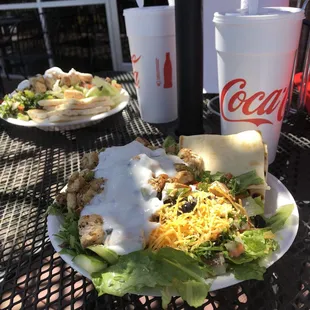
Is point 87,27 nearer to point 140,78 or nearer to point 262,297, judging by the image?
point 140,78

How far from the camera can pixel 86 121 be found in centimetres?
147

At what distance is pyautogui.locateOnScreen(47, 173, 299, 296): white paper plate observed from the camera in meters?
0.66

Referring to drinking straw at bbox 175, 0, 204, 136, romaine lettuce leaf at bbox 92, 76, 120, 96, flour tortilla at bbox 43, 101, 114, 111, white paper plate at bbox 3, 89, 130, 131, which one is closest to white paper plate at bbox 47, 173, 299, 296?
drinking straw at bbox 175, 0, 204, 136

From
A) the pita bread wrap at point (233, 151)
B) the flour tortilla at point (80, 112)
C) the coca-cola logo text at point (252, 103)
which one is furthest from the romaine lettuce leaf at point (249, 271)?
the flour tortilla at point (80, 112)

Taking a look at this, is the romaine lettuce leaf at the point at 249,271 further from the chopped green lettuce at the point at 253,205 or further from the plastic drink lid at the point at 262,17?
the plastic drink lid at the point at 262,17

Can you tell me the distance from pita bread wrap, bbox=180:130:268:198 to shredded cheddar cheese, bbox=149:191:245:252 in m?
0.19

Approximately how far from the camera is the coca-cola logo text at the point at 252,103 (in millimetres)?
1058

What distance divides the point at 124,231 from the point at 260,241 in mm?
301

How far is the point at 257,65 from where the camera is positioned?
101cm

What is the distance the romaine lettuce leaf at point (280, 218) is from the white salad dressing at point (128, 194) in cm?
28

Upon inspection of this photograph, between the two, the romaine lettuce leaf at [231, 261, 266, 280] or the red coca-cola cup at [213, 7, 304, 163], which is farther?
the red coca-cola cup at [213, 7, 304, 163]

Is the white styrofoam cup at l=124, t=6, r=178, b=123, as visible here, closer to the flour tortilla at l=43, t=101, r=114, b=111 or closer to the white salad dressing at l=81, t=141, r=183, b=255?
A: the flour tortilla at l=43, t=101, r=114, b=111

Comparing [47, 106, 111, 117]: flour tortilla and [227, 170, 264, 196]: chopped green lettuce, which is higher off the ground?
[227, 170, 264, 196]: chopped green lettuce

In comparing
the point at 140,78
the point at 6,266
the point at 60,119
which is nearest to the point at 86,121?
the point at 60,119
